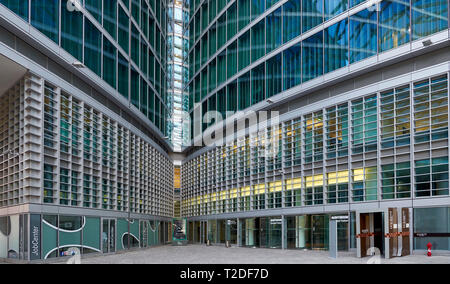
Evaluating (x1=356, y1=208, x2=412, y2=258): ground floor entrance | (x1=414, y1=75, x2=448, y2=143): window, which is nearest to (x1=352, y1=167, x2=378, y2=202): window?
(x1=356, y1=208, x2=412, y2=258): ground floor entrance

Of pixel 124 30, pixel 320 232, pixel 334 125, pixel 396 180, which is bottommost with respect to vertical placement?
pixel 320 232

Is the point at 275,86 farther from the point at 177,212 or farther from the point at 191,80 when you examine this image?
the point at 177,212

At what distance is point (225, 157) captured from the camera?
164 ft

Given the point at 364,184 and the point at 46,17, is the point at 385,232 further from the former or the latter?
the point at 46,17

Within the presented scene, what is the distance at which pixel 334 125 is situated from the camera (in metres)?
32.8

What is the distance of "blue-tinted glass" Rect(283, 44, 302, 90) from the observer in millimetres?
36688

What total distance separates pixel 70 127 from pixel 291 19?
67.1ft

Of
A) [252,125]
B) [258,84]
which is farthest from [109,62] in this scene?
[252,125]

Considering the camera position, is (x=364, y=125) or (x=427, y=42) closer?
(x=427, y=42)

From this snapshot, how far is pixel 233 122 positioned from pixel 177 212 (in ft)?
100

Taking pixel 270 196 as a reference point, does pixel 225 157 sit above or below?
above

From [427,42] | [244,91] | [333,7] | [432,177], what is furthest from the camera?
[244,91]

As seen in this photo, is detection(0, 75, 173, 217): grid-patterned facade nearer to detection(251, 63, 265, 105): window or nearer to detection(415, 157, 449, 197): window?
detection(251, 63, 265, 105): window
